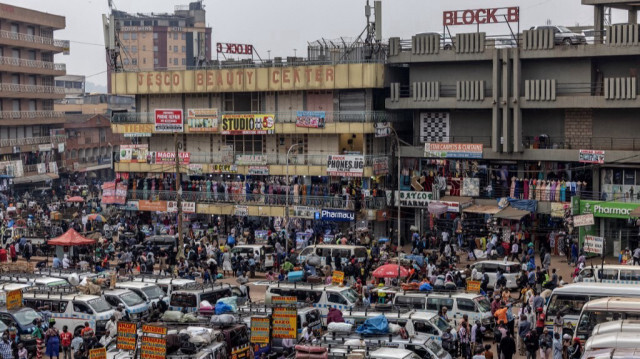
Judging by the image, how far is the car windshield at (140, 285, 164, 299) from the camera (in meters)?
33.7

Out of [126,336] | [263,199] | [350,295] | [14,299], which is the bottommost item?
[350,295]

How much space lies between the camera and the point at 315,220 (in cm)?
5478

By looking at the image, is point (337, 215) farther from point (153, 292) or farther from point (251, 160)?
point (153, 292)

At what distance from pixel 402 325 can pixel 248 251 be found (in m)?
18.4

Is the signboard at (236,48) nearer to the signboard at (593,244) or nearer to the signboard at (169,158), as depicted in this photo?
the signboard at (169,158)

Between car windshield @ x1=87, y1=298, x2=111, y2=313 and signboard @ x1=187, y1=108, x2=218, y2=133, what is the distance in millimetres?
27892

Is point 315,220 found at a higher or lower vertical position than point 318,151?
lower

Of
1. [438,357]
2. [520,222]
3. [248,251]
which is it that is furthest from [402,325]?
[520,222]

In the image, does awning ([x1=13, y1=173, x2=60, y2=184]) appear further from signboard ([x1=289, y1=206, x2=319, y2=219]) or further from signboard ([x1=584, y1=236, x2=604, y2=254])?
signboard ([x1=584, y1=236, x2=604, y2=254])

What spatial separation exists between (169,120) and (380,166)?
14.1 meters

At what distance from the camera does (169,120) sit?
195 feet

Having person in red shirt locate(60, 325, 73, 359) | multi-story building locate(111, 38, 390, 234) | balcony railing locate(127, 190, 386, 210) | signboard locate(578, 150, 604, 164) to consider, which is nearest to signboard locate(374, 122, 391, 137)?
multi-story building locate(111, 38, 390, 234)

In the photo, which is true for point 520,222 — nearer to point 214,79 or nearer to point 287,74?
point 287,74

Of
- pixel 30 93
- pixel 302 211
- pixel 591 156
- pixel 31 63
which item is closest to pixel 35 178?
pixel 30 93
